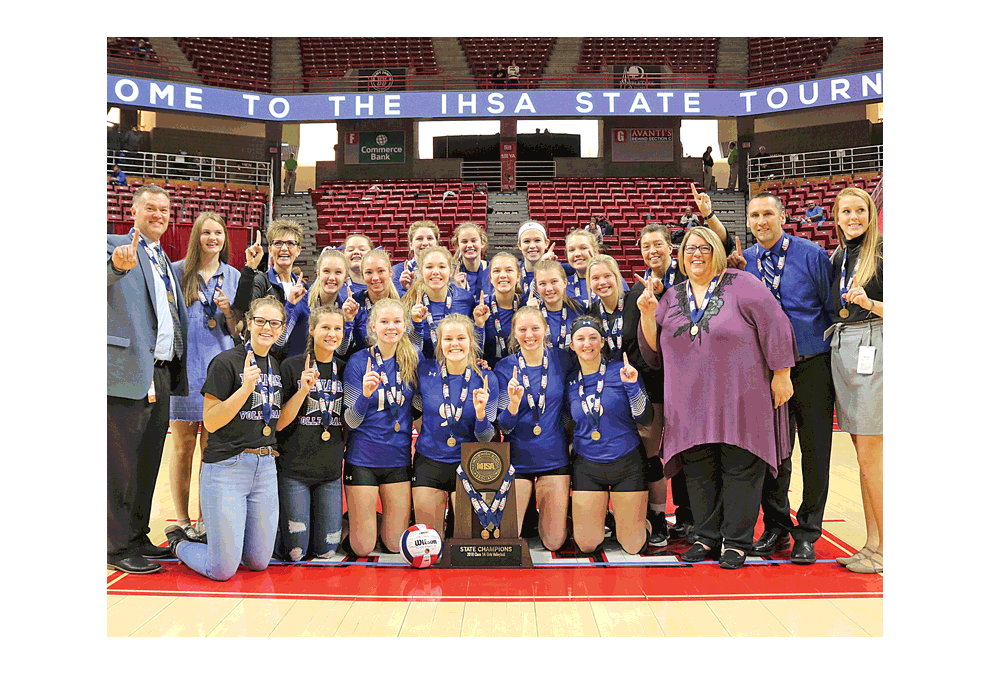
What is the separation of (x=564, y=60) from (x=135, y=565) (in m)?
10.0

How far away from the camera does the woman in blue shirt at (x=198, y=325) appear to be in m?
3.69

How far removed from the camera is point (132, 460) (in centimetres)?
→ 332

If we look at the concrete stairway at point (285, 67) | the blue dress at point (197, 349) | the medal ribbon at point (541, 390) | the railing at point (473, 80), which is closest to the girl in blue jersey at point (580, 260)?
the medal ribbon at point (541, 390)

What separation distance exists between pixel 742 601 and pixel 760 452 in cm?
71

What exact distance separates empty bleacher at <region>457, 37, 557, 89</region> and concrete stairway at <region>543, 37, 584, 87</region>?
0.11 m

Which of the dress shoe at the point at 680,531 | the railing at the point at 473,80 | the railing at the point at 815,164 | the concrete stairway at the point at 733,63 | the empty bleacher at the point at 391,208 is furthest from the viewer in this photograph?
the railing at the point at 815,164

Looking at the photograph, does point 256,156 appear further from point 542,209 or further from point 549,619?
point 549,619

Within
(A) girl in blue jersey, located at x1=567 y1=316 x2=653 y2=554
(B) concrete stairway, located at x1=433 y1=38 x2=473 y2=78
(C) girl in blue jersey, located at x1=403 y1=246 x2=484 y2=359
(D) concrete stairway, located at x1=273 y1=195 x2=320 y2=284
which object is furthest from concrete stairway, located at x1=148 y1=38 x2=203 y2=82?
(A) girl in blue jersey, located at x1=567 y1=316 x2=653 y2=554

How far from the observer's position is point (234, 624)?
279 centimetres

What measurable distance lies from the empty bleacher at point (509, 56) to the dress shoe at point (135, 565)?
781 centimetres

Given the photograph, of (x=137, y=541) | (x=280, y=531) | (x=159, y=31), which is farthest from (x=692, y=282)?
(x=137, y=541)

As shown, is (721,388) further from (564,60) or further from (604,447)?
(564,60)

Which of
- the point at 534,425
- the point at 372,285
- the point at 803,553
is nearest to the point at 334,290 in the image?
the point at 372,285

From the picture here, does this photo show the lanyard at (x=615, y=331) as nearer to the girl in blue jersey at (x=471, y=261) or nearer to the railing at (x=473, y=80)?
the girl in blue jersey at (x=471, y=261)
